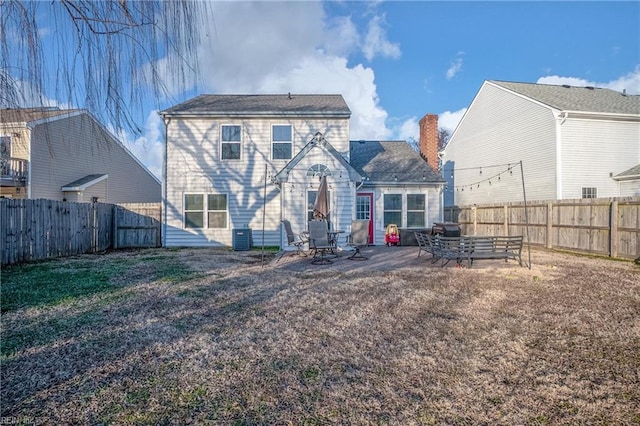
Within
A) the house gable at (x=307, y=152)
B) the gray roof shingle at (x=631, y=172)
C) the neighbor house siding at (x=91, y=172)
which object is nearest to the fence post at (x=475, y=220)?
the gray roof shingle at (x=631, y=172)

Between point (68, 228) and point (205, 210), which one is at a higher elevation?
point (205, 210)

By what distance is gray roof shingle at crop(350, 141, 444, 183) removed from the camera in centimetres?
1462

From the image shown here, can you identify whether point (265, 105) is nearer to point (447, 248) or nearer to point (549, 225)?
point (447, 248)

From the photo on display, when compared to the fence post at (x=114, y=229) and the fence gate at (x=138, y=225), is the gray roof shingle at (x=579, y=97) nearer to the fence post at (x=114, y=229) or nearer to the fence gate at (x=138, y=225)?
the fence gate at (x=138, y=225)

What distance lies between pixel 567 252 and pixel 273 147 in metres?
12.2

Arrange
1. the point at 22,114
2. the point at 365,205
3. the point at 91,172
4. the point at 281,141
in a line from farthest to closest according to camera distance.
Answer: the point at 91,172
the point at 365,205
the point at 281,141
the point at 22,114

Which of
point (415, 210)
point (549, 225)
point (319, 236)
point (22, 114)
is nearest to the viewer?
point (22, 114)

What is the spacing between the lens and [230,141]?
14.2 meters

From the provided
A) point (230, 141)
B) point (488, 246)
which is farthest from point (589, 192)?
point (230, 141)

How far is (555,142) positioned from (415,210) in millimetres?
7229

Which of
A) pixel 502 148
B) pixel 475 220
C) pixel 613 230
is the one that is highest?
pixel 502 148

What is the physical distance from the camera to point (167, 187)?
13984 mm

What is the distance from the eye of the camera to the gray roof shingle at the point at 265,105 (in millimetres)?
13906

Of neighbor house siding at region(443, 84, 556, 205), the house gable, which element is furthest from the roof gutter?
the house gable
